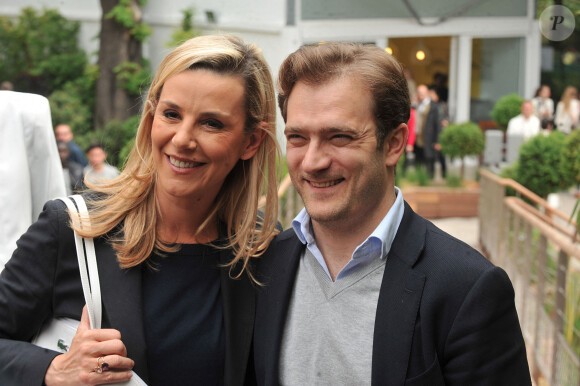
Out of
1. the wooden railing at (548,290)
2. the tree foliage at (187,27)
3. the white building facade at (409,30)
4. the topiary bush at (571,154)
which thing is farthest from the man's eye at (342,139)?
the white building facade at (409,30)

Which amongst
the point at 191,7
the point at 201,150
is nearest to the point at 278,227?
the point at 201,150

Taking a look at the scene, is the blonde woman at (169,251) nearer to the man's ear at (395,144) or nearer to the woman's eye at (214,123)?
the woman's eye at (214,123)

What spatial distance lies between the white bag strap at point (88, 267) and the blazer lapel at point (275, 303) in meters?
0.56

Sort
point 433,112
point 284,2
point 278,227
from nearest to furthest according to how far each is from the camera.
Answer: point 278,227 → point 433,112 → point 284,2

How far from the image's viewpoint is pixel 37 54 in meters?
18.1

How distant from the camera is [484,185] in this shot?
397 inches

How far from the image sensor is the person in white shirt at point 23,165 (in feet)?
8.36

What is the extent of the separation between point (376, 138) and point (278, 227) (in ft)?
2.88

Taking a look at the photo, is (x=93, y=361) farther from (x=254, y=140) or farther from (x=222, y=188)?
(x=254, y=140)

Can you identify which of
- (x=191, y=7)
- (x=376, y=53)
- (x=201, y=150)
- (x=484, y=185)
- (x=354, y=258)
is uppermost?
(x=191, y=7)

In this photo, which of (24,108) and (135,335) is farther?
(24,108)

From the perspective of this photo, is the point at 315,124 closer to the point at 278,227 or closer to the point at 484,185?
the point at 278,227

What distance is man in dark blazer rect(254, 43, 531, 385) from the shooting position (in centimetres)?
196

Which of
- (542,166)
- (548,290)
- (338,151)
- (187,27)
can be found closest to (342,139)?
(338,151)
